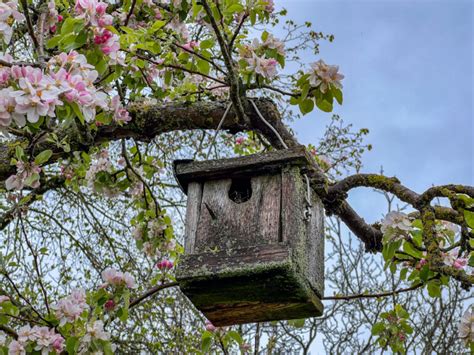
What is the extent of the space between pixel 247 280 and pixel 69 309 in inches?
35.5

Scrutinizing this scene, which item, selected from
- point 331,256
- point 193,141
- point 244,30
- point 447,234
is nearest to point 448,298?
point 331,256

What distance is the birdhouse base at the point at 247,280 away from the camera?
1.85 meters

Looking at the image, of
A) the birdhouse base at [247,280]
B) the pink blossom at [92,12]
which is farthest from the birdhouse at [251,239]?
the pink blossom at [92,12]

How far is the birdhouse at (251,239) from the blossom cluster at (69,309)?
601 mm

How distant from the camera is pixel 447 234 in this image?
2.62m

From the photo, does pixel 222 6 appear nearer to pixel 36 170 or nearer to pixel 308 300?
pixel 36 170

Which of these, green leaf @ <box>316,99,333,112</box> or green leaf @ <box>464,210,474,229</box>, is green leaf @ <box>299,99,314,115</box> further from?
green leaf @ <box>464,210,474,229</box>

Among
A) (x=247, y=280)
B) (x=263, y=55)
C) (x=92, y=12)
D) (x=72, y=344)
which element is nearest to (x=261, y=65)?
(x=263, y=55)

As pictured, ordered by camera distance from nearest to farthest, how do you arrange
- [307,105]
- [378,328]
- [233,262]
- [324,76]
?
[233,262] < [324,76] < [307,105] < [378,328]

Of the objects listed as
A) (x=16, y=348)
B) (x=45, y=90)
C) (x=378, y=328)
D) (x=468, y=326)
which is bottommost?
(x=16, y=348)

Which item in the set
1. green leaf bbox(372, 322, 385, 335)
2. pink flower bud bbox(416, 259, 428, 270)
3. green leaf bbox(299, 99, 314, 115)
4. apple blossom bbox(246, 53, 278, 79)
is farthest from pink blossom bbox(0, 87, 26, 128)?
green leaf bbox(372, 322, 385, 335)

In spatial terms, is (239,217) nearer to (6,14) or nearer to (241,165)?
(241,165)

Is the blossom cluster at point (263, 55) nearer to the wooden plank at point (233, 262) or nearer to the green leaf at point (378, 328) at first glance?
the wooden plank at point (233, 262)

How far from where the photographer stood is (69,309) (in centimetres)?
252
